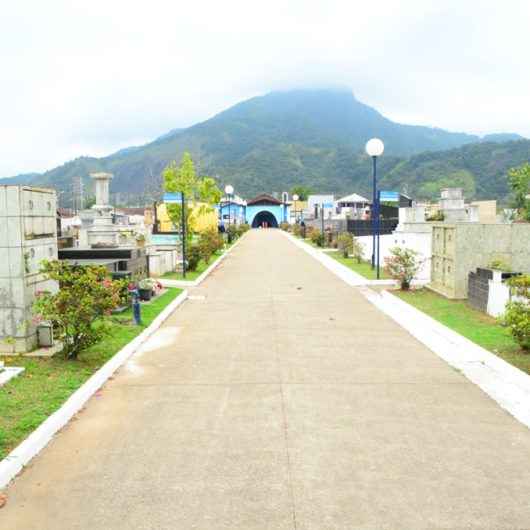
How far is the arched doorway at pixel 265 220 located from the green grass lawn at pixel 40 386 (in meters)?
96.7

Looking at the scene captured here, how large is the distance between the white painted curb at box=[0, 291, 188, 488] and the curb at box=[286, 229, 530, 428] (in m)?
5.05

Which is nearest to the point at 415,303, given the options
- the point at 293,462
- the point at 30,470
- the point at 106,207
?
the point at 293,462

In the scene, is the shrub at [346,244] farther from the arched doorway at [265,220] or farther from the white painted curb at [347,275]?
the arched doorway at [265,220]

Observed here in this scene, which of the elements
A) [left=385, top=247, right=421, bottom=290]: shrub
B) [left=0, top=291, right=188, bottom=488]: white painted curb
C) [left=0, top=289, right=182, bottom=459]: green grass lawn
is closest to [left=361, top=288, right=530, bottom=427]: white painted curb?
[left=385, top=247, right=421, bottom=290]: shrub

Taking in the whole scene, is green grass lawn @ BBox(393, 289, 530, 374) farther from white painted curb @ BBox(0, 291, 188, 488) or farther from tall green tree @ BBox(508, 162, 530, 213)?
tall green tree @ BBox(508, 162, 530, 213)

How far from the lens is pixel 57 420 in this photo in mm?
6516

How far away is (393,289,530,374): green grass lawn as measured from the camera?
961 cm

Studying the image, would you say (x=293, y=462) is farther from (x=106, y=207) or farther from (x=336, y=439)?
(x=106, y=207)

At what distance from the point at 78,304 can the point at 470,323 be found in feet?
25.0

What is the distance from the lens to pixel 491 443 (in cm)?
614

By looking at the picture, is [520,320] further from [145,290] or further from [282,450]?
[145,290]

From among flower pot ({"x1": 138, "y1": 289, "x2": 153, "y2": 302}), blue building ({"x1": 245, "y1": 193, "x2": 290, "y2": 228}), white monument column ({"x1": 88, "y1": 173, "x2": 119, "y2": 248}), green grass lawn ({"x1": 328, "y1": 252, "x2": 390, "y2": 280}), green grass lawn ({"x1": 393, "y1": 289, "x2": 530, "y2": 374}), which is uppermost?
blue building ({"x1": 245, "y1": 193, "x2": 290, "y2": 228})

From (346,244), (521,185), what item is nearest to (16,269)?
(346,244)

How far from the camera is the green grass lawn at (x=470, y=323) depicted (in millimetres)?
9613
